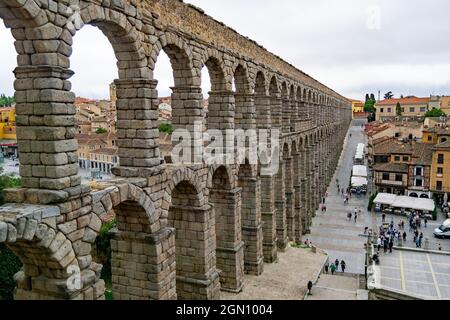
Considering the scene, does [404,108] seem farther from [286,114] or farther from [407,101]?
[286,114]

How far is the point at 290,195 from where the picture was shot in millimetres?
30562

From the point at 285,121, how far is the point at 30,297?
2169cm

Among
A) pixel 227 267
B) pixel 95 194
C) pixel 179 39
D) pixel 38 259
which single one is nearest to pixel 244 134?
pixel 227 267

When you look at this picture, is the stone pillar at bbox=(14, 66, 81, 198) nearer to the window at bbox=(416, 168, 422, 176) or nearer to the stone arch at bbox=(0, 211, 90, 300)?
the stone arch at bbox=(0, 211, 90, 300)

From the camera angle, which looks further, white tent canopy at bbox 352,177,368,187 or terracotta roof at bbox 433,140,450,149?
white tent canopy at bbox 352,177,368,187

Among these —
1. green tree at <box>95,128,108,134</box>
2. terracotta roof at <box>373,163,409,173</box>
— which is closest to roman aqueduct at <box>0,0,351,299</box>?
terracotta roof at <box>373,163,409,173</box>

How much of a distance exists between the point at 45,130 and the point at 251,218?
565 inches

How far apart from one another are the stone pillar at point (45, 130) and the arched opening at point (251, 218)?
12.7 metres

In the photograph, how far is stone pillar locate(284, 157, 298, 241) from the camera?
98.6ft

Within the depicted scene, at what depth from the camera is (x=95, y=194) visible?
10.2m

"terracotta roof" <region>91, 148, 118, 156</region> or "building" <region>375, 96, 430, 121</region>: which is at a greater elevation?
"building" <region>375, 96, 430, 121</region>

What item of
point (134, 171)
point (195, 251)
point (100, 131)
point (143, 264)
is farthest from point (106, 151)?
point (134, 171)

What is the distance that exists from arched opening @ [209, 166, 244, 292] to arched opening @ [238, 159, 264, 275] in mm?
2216
